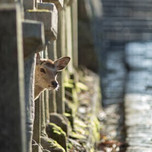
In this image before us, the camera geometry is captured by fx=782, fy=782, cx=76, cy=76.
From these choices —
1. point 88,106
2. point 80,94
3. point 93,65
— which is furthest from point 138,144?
point 93,65

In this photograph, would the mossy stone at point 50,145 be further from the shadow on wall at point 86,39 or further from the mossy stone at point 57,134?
the shadow on wall at point 86,39

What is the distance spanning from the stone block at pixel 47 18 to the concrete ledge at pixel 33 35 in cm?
74

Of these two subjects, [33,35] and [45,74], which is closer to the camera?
[33,35]

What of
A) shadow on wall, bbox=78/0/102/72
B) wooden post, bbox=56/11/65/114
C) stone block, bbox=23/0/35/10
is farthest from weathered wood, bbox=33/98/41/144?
shadow on wall, bbox=78/0/102/72

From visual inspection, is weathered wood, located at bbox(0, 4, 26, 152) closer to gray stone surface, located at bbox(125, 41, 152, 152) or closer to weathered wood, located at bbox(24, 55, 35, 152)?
weathered wood, located at bbox(24, 55, 35, 152)

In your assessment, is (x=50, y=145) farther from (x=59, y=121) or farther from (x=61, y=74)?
(x=61, y=74)

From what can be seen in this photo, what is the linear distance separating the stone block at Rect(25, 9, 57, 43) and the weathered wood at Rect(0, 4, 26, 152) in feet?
4.11

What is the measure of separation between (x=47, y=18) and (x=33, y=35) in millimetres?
1068

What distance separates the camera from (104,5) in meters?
27.0

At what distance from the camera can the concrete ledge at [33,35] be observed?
756 cm

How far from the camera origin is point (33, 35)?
7.61 m

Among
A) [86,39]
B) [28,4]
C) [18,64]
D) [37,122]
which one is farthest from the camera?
[86,39]

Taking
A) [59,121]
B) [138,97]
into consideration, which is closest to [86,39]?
[138,97]

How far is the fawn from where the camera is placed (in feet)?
31.4
